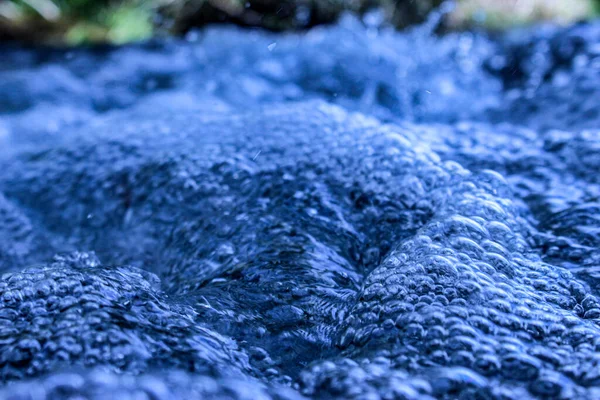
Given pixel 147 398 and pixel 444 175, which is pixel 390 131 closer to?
pixel 444 175

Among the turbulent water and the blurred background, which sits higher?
the blurred background

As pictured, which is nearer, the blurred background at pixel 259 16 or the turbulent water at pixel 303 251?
the turbulent water at pixel 303 251

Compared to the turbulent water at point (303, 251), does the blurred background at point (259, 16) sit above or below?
above

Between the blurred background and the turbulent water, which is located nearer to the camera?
the turbulent water

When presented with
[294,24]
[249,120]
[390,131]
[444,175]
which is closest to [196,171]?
[249,120]
